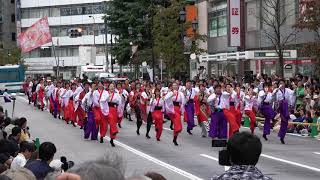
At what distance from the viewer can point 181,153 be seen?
19.8 meters

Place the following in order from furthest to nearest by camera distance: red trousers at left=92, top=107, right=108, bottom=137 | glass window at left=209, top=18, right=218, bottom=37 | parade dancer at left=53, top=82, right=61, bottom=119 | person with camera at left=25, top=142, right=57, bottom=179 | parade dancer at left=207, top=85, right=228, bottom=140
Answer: glass window at left=209, top=18, right=218, bottom=37 < parade dancer at left=53, top=82, right=61, bottom=119 < parade dancer at left=207, top=85, right=228, bottom=140 < red trousers at left=92, top=107, right=108, bottom=137 < person with camera at left=25, top=142, right=57, bottom=179

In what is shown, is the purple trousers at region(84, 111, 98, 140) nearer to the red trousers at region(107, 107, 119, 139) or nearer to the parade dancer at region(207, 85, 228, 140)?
the red trousers at region(107, 107, 119, 139)

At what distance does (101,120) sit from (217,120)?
3.60 meters

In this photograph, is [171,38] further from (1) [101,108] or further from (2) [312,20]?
(1) [101,108]

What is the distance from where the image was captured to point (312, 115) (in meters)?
23.8

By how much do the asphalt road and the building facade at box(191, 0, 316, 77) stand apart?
11201mm

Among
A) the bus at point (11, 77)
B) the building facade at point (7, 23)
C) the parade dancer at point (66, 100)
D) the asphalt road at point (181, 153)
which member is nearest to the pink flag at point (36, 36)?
the bus at point (11, 77)

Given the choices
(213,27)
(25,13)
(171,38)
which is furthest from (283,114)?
(25,13)

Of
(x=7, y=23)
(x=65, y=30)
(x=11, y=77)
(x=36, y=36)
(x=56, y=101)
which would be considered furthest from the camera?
(x=7, y=23)

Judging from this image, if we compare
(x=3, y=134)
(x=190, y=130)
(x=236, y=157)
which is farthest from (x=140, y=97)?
(x=236, y=157)

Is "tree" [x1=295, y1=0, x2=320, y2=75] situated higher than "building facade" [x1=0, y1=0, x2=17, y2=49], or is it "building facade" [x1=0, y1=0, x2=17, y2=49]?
"building facade" [x1=0, y1=0, x2=17, y2=49]

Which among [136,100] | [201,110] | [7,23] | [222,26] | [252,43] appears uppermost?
[7,23]

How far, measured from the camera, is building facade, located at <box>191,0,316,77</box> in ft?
124

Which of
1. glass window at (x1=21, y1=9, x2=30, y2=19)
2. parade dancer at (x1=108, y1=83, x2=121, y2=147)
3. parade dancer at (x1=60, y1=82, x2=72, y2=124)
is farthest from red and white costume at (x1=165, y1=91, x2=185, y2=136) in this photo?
glass window at (x1=21, y1=9, x2=30, y2=19)
